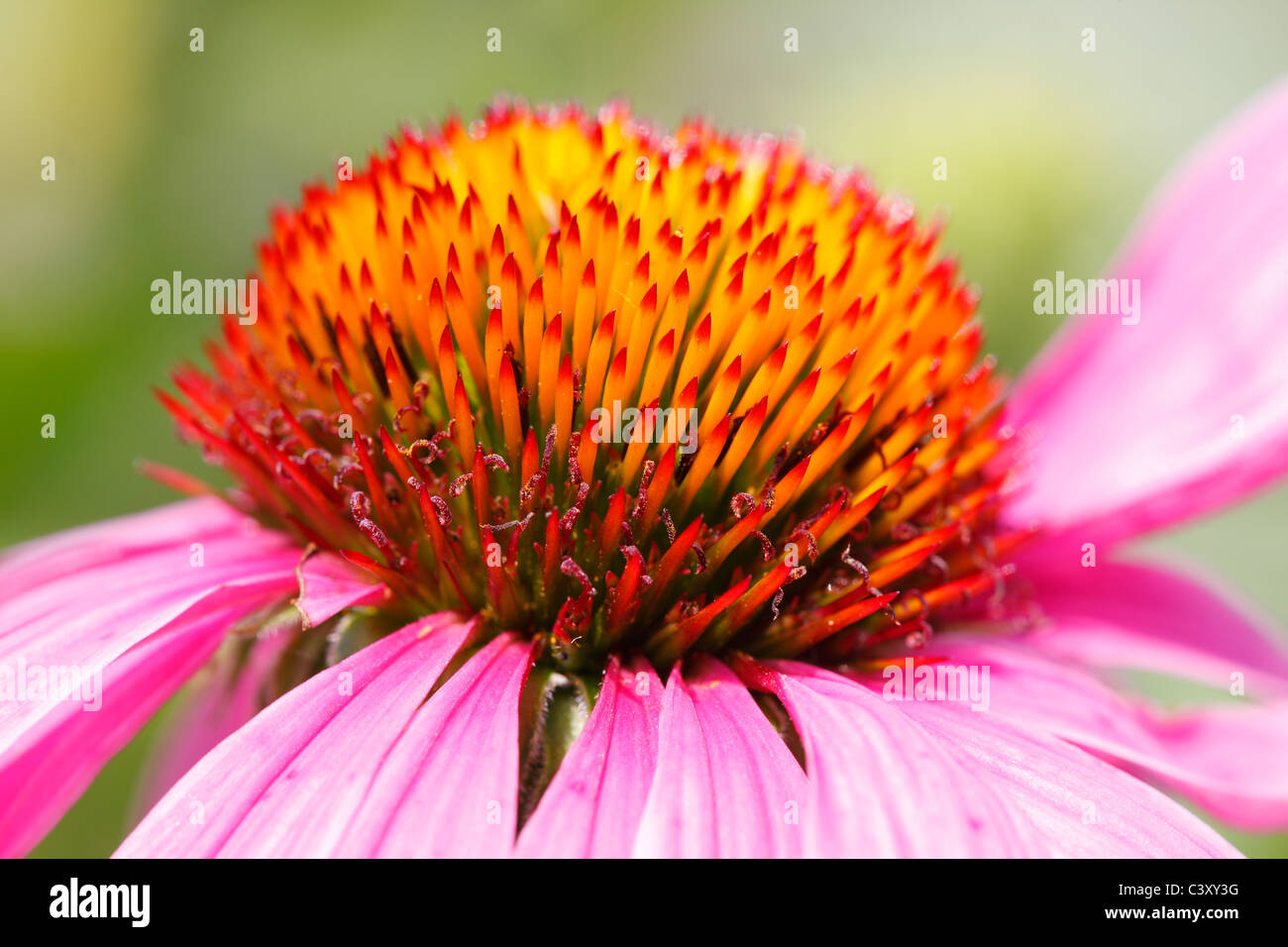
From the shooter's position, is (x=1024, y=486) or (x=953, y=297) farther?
(x=1024, y=486)

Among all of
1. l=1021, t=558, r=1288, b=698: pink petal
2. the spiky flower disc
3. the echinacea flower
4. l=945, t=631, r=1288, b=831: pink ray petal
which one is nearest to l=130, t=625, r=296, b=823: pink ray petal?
the echinacea flower

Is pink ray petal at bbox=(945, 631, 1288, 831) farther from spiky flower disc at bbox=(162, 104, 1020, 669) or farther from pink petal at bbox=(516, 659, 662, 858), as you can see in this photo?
pink petal at bbox=(516, 659, 662, 858)

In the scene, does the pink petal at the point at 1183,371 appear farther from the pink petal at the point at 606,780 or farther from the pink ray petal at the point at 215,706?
the pink ray petal at the point at 215,706

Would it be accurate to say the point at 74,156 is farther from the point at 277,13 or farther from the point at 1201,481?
the point at 1201,481

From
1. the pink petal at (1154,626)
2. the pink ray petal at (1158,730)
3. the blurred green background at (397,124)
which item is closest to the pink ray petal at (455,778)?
the pink ray petal at (1158,730)

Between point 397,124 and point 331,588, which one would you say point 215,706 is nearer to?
point 331,588

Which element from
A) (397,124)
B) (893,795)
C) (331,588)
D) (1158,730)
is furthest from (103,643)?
(397,124)
